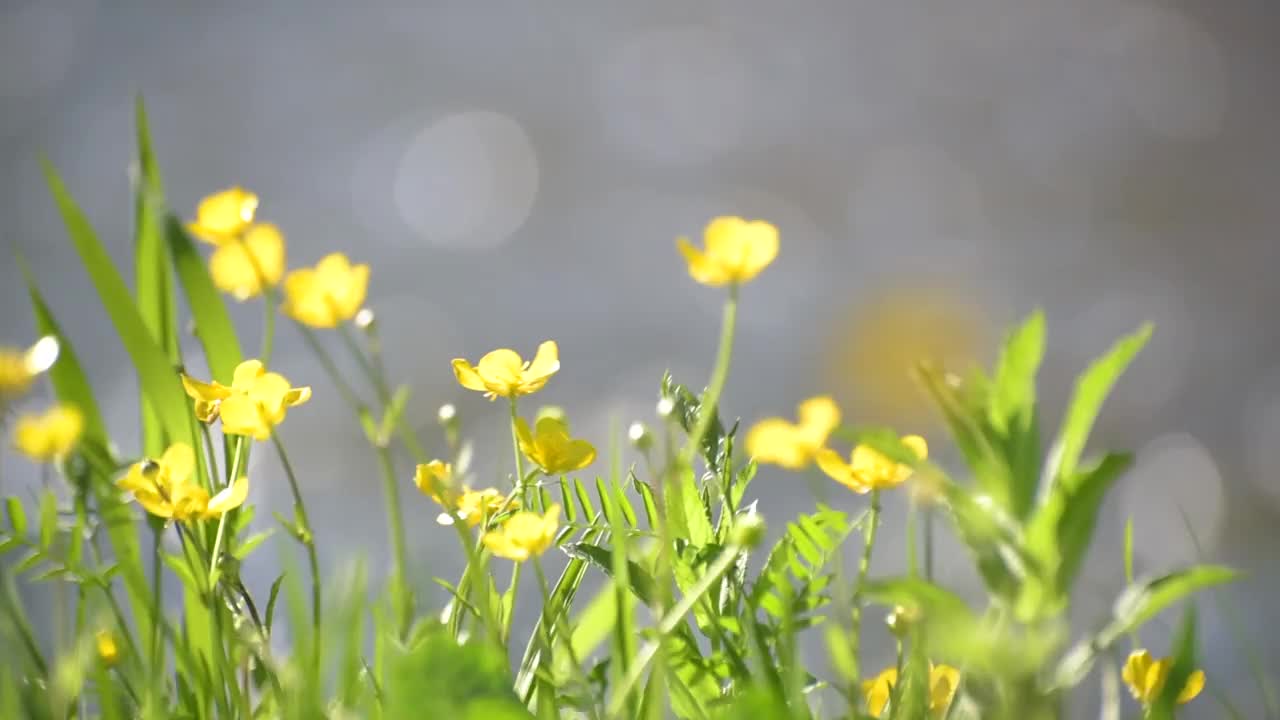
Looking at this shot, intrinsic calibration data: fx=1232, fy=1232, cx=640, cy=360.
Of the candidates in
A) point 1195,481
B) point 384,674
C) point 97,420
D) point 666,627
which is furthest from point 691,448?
point 1195,481

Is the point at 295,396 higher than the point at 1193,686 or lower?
higher

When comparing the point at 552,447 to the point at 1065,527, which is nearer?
the point at 1065,527

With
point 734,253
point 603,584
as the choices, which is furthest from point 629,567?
point 734,253

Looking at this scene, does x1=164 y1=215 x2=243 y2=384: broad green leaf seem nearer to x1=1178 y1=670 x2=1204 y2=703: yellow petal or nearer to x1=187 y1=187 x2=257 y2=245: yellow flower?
x1=187 y1=187 x2=257 y2=245: yellow flower

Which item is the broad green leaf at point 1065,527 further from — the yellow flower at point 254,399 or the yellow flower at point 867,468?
the yellow flower at point 254,399

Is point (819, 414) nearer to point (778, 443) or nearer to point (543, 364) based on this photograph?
point (778, 443)

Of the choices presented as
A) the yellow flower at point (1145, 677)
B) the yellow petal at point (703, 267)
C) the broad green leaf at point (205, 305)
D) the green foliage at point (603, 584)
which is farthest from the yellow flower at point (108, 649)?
the yellow flower at point (1145, 677)

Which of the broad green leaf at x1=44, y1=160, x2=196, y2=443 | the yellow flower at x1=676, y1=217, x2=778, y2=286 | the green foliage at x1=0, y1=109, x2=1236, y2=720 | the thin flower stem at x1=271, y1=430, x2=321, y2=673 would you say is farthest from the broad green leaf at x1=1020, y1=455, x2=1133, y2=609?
the broad green leaf at x1=44, y1=160, x2=196, y2=443
